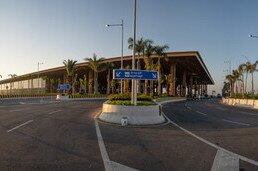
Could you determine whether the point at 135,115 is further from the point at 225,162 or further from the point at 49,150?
the point at 225,162

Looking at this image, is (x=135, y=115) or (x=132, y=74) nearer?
(x=135, y=115)

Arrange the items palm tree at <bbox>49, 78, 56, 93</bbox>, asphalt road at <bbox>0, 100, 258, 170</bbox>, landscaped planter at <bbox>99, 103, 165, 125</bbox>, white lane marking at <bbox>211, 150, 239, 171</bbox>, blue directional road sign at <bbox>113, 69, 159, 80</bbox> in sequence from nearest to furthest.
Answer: white lane marking at <bbox>211, 150, 239, 171</bbox> < asphalt road at <bbox>0, 100, 258, 170</bbox> < landscaped planter at <bbox>99, 103, 165, 125</bbox> < blue directional road sign at <bbox>113, 69, 159, 80</bbox> < palm tree at <bbox>49, 78, 56, 93</bbox>

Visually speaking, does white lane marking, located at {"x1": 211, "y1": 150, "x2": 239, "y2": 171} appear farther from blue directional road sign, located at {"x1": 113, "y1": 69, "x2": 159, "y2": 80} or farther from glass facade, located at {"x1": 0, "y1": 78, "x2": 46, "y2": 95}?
glass facade, located at {"x1": 0, "y1": 78, "x2": 46, "y2": 95}

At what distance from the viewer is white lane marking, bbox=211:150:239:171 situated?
23.0ft

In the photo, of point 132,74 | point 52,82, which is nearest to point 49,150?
point 132,74

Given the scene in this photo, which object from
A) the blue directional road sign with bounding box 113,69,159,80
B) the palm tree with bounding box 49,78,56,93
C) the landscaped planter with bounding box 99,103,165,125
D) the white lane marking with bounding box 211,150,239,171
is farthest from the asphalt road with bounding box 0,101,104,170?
the palm tree with bounding box 49,78,56,93

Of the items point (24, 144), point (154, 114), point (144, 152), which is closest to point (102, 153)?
point (144, 152)

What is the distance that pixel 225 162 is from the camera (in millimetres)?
7617

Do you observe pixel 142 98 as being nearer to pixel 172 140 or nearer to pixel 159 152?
pixel 172 140

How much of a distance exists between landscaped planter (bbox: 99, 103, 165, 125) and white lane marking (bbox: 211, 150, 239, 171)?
7.36 meters

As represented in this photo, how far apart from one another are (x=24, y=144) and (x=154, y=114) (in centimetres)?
850

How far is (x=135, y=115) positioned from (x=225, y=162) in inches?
345

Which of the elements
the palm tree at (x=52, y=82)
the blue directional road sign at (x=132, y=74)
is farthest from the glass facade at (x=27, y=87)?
the blue directional road sign at (x=132, y=74)

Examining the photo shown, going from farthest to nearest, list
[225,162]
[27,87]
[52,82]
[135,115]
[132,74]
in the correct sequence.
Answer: [27,87]
[52,82]
[132,74]
[135,115]
[225,162]
